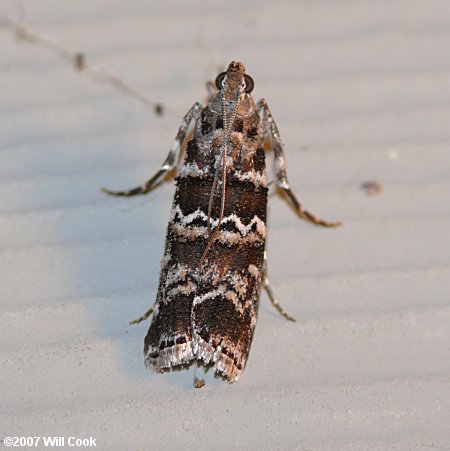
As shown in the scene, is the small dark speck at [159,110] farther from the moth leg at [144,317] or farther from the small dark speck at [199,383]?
the small dark speck at [199,383]

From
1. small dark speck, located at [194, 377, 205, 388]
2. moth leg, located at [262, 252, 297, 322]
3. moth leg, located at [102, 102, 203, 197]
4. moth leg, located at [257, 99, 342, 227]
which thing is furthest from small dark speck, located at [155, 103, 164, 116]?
small dark speck, located at [194, 377, 205, 388]

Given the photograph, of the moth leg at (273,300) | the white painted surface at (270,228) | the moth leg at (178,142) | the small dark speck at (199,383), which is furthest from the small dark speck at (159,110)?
the small dark speck at (199,383)

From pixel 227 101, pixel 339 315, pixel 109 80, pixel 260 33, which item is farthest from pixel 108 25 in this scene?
pixel 339 315

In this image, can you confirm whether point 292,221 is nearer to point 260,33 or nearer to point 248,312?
point 248,312

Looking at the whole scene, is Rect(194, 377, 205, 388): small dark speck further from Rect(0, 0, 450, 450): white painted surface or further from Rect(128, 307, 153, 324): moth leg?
Rect(128, 307, 153, 324): moth leg

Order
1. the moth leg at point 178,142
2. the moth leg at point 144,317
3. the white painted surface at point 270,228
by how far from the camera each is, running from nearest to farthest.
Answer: the white painted surface at point 270,228, the moth leg at point 144,317, the moth leg at point 178,142

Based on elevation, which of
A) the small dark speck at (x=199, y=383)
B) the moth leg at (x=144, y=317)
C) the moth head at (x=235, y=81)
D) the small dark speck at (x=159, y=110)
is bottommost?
the small dark speck at (x=199, y=383)

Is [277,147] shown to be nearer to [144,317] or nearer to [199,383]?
[144,317]

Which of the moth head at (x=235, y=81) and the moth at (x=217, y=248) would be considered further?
the moth head at (x=235, y=81)

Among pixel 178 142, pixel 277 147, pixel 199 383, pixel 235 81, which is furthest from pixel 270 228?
pixel 199 383
